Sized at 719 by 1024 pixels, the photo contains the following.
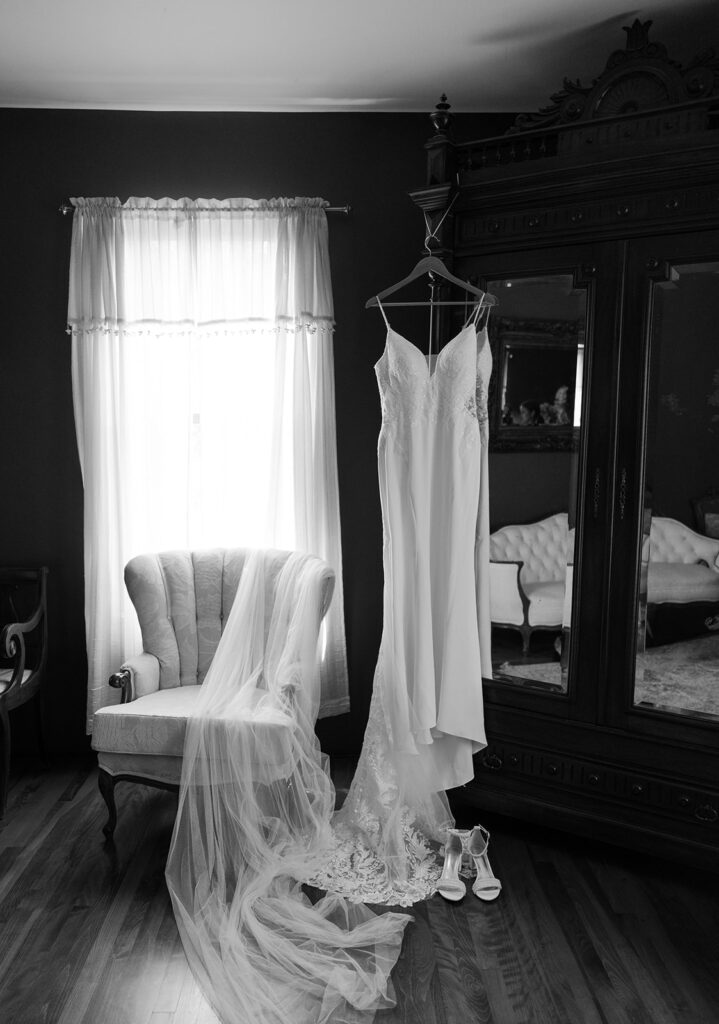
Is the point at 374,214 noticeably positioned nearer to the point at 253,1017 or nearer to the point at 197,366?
the point at 197,366

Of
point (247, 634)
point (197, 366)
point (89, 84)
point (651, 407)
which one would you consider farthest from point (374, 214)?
point (247, 634)

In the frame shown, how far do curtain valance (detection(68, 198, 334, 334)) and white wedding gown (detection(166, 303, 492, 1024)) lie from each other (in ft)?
2.80

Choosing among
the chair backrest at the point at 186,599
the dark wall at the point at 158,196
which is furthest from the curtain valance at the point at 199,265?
the chair backrest at the point at 186,599

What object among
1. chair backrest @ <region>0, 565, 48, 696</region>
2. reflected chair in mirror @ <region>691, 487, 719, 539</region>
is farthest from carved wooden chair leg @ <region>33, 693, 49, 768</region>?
reflected chair in mirror @ <region>691, 487, 719, 539</region>

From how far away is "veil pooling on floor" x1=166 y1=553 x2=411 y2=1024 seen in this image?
214cm

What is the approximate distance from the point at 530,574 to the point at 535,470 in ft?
1.15

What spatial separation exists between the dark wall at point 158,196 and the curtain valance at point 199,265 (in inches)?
5.4

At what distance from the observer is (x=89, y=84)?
3365 mm

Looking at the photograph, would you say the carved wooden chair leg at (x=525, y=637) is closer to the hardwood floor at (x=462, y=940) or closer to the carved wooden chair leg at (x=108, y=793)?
the hardwood floor at (x=462, y=940)

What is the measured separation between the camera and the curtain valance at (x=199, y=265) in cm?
352

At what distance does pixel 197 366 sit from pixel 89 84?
3.80ft

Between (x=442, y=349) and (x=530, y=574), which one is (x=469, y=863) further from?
(x=442, y=349)

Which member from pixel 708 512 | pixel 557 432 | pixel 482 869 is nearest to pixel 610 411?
pixel 557 432

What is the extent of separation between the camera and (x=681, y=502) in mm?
2639
